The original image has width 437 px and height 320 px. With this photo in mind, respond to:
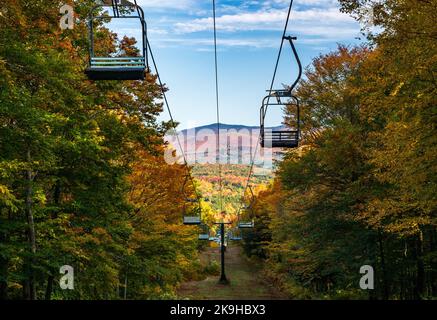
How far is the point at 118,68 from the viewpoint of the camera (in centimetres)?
1086

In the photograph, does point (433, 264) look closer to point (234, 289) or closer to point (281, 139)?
point (281, 139)

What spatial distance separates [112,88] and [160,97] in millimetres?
2300

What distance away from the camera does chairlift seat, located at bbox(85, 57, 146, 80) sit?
10.8m

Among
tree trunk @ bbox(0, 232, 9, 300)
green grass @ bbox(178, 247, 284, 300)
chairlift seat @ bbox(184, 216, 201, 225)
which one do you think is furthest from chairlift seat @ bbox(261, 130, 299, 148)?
green grass @ bbox(178, 247, 284, 300)

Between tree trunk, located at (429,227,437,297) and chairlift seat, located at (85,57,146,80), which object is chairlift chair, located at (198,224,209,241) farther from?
chairlift seat, located at (85,57,146,80)

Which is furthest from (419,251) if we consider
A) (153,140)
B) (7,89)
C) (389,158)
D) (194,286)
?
(194,286)

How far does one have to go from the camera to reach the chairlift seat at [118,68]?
35.4 ft

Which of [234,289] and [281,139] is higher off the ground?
[281,139]

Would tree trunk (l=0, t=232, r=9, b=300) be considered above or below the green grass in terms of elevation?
above

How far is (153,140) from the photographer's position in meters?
21.2

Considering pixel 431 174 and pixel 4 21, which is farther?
pixel 431 174

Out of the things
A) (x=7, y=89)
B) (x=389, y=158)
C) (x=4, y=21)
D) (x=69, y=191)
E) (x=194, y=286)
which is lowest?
(x=194, y=286)

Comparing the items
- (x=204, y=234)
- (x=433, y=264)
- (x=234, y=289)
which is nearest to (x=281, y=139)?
(x=433, y=264)
